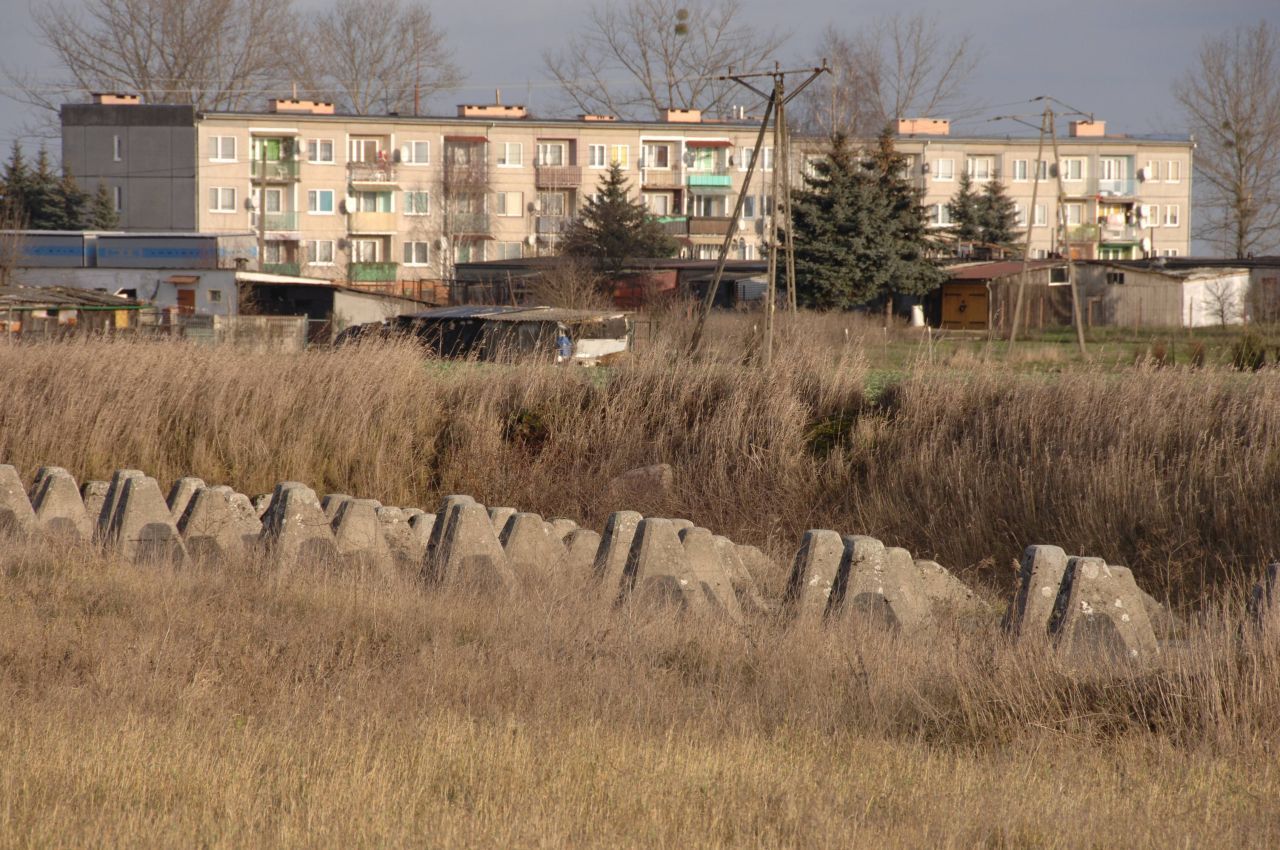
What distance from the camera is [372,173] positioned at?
6669cm

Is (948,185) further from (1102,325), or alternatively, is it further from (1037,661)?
(1037,661)

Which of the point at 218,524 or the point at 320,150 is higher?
the point at 320,150

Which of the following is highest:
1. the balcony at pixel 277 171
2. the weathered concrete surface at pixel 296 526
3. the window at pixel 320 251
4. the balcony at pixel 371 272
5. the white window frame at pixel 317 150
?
the white window frame at pixel 317 150

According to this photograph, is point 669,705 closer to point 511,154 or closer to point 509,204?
point 509,204

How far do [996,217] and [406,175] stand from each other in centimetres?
2853

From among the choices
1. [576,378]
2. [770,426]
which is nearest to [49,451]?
[576,378]

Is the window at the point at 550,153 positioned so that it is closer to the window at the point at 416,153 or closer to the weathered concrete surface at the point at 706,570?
the window at the point at 416,153

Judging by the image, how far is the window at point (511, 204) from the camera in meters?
69.1

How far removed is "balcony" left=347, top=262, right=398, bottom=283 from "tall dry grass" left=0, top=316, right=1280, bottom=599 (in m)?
48.5

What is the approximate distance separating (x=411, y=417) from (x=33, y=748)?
434 inches

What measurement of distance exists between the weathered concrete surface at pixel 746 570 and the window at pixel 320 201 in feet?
196

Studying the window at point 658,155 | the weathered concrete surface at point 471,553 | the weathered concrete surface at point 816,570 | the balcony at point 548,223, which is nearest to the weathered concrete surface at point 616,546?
the weathered concrete surface at point 471,553

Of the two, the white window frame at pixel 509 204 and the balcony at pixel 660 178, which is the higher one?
the balcony at pixel 660 178

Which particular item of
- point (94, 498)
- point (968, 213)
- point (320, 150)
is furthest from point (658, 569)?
point (320, 150)
